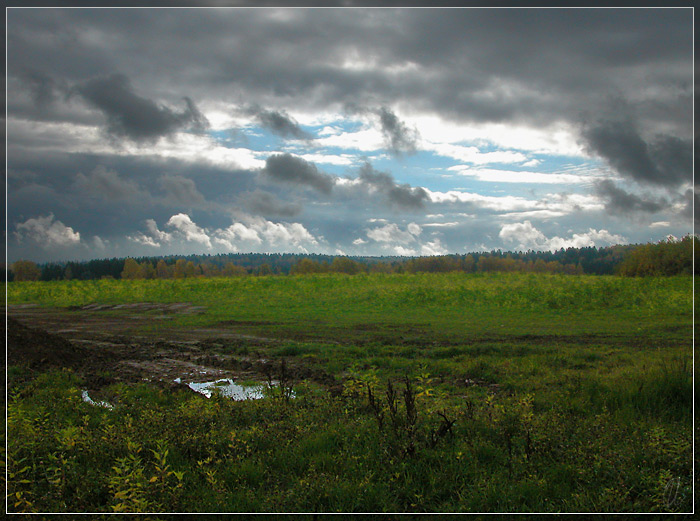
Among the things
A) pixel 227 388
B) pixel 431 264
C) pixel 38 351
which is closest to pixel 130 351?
pixel 38 351

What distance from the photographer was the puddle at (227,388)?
32.4 feet

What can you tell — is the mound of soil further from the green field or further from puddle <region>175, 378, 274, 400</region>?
puddle <region>175, 378, 274, 400</region>

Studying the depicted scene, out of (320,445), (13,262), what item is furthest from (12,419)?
(320,445)

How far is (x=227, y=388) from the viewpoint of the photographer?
10828mm

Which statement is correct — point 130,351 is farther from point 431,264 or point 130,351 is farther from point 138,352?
point 431,264

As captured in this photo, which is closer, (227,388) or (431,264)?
(227,388)

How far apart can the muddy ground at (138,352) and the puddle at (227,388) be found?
477 millimetres

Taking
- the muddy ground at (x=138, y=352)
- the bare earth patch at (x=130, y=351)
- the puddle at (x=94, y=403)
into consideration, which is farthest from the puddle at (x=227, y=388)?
the puddle at (x=94, y=403)

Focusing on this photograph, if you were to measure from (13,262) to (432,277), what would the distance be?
33.6 m

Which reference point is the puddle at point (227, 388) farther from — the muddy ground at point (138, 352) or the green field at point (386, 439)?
the green field at point (386, 439)

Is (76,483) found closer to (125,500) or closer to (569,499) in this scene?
(125,500)

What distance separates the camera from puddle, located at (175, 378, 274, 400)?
9867 mm

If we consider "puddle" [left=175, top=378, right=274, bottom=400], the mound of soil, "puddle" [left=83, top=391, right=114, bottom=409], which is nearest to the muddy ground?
the mound of soil

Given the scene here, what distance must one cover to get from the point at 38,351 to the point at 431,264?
31894 millimetres
